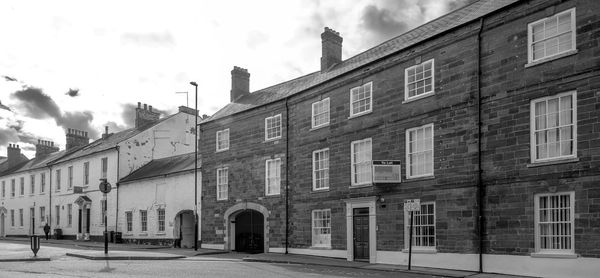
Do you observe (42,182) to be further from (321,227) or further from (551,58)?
(551,58)

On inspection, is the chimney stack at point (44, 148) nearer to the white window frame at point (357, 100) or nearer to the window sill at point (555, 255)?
the white window frame at point (357, 100)

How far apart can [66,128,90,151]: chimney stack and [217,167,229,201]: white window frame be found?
26586mm

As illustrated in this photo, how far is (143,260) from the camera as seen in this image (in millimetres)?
23781

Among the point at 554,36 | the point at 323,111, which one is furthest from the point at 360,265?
the point at 554,36

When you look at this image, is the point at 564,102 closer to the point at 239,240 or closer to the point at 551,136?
the point at 551,136

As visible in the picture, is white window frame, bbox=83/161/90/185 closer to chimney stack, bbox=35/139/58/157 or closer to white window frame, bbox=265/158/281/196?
chimney stack, bbox=35/139/58/157

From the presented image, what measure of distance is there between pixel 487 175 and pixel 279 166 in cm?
1260

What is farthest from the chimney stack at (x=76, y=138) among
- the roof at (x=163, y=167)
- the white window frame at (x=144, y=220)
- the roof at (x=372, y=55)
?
the roof at (x=372, y=55)

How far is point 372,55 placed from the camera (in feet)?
86.0

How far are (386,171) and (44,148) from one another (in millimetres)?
48854

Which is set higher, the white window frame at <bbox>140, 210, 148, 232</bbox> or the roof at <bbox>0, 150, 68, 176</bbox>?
the roof at <bbox>0, 150, 68, 176</bbox>

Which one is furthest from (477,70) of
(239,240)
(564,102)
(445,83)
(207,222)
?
(207,222)

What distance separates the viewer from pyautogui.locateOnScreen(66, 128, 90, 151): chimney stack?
54.8 m

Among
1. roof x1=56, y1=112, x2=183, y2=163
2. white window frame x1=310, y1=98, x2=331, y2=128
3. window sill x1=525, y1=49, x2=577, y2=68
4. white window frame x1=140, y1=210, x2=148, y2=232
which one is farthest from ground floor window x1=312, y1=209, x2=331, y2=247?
roof x1=56, y1=112, x2=183, y2=163
